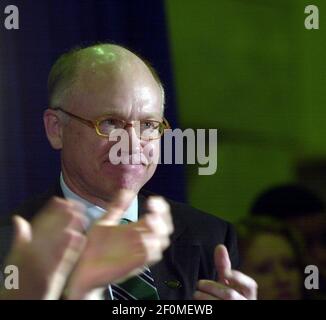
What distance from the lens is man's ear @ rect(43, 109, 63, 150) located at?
9.53 feet

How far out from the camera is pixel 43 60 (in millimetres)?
2932

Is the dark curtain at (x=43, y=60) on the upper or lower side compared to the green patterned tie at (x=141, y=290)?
upper

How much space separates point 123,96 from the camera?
9.50 feet

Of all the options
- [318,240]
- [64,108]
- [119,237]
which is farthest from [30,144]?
[318,240]

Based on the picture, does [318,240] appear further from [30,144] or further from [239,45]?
[30,144]

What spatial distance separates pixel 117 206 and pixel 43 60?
45cm

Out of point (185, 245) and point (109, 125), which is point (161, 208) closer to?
point (185, 245)

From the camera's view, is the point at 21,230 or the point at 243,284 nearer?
the point at 21,230

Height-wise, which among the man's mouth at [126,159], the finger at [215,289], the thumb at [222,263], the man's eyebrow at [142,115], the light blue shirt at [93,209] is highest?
the man's eyebrow at [142,115]

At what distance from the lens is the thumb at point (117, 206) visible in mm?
2770

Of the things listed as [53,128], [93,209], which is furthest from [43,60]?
[93,209]

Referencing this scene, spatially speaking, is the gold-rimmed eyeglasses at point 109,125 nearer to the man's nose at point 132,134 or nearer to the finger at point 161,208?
the man's nose at point 132,134

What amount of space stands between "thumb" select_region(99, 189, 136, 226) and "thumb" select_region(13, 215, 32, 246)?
19 centimetres

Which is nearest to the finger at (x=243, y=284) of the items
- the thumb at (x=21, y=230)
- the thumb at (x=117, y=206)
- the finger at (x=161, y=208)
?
the finger at (x=161, y=208)
